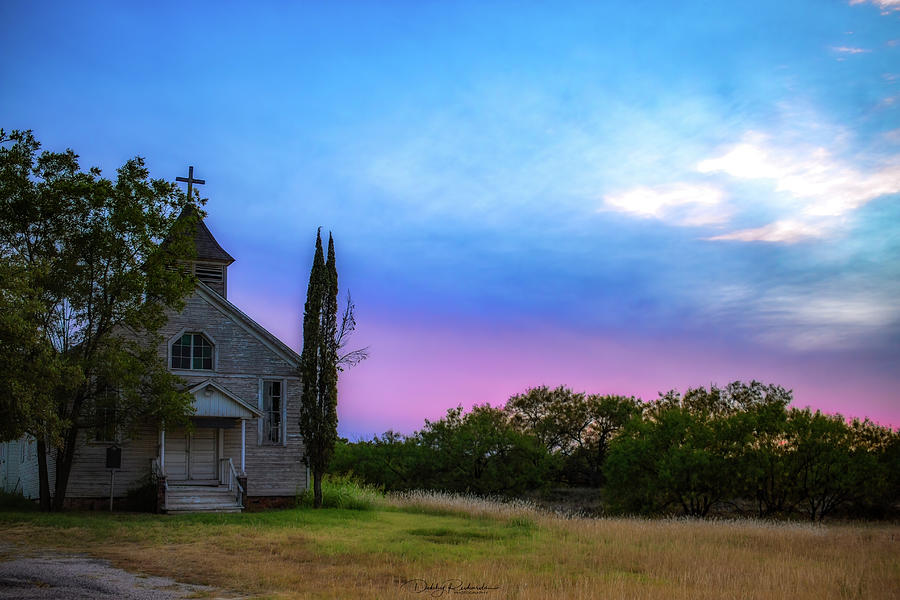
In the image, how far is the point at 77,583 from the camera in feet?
38.3

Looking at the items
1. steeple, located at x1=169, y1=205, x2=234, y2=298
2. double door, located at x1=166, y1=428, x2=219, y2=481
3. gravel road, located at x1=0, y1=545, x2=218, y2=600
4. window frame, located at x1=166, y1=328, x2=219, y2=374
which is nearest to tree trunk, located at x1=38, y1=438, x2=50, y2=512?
double door, located at x1=166, y1=428, x2=219, y2=481

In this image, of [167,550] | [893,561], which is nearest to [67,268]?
[167,550]

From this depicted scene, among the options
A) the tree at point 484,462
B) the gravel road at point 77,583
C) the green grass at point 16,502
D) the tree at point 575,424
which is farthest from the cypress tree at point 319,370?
the tree at point 575,424

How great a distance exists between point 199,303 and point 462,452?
19.0m

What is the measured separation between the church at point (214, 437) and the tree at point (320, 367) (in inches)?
40.5

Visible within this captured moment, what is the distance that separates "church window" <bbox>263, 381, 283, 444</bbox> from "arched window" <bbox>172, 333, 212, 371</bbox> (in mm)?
2075

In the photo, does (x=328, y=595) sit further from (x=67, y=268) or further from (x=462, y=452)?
(x=462, y=452)

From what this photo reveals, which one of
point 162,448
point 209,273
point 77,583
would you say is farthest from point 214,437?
point 77,583

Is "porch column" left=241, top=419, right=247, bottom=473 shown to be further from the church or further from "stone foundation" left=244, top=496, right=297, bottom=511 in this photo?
"stone foundation" left=244, top=496, right=297, bottom=511

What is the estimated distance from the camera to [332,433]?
2667cm

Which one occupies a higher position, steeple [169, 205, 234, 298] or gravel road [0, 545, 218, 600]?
steeple [169, 205, 234, 298]

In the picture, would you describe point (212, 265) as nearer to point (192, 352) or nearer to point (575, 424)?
point (192, 352)

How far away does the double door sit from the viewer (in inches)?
1037

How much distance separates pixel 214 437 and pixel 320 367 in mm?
4100
